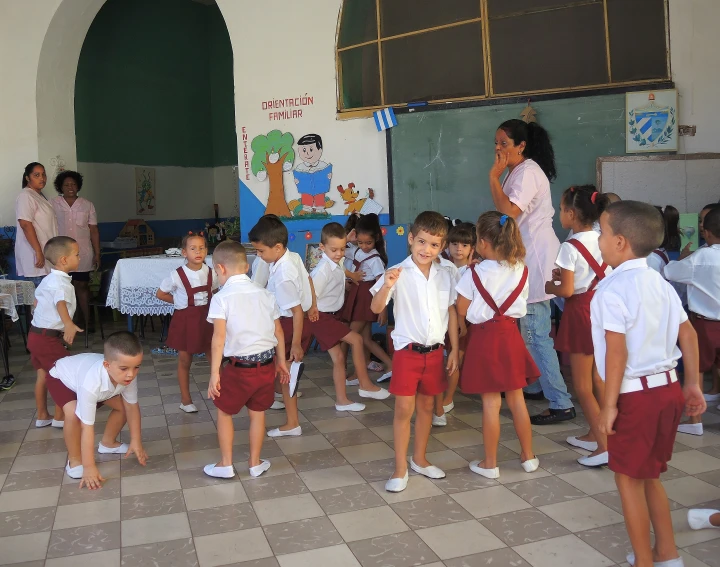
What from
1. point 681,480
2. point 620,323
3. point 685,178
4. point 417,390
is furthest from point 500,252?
point 685,178

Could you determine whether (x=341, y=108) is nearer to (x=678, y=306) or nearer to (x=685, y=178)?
(x=685, y=178)

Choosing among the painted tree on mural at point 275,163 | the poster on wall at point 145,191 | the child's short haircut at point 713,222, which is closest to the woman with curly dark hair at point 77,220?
the painted tree on mural at point 275,163

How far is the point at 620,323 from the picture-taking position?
2.39 m

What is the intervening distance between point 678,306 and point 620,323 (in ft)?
0.73

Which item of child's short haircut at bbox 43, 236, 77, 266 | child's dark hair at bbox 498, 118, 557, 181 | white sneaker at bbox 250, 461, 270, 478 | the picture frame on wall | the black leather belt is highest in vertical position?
the picture frame on wall

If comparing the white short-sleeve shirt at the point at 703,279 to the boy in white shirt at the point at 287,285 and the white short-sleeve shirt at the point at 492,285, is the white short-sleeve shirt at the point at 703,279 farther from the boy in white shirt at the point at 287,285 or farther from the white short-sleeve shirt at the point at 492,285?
the boy in white shirt at the point at 287,285

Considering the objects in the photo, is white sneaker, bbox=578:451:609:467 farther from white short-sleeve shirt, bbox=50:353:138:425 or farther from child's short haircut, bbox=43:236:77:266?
child's short haircut, bbox=43:236:77:266

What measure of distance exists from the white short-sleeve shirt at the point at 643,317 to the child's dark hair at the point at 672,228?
3062 mm

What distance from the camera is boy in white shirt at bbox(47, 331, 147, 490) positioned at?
345 cm

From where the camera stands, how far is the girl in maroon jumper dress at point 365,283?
5.44 m

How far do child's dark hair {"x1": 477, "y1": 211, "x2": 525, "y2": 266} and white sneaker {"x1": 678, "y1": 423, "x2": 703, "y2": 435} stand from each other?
149 centimetres

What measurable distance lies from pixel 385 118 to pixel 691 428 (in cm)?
407

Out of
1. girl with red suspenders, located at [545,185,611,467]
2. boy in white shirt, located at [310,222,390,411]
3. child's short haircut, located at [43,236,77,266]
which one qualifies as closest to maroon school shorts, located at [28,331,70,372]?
child's short haircut, located at [43,236,77,266]

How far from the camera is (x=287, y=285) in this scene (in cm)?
410
